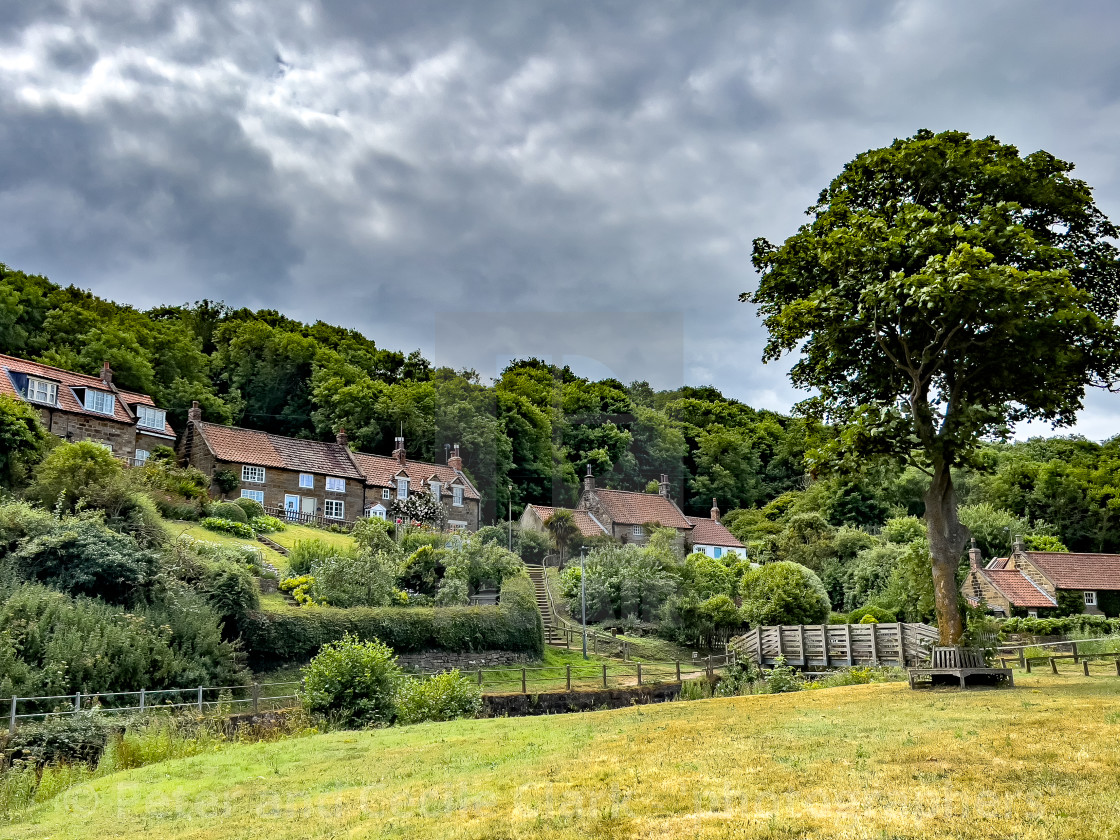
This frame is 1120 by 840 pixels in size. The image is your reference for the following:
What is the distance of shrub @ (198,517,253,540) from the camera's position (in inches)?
1688

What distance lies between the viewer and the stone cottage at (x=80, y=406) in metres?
44.9

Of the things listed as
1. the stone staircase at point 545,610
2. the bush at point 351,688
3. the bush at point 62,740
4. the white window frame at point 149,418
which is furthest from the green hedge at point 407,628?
the white window frame at point 149,418

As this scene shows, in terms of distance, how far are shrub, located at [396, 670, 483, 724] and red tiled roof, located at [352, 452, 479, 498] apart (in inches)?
1572

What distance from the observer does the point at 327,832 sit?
29.3 ft

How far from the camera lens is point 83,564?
2608 centimetres

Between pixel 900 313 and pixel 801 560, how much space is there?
138 ft

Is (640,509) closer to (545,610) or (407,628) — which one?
(545,610)

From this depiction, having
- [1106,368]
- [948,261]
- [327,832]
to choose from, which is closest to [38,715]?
[327,832]

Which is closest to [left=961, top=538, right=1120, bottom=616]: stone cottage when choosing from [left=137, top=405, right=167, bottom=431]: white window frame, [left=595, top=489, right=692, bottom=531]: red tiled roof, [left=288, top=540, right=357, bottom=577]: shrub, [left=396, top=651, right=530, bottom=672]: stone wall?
[left=595, top=489, right=692, bottom=531]: red tiled roof

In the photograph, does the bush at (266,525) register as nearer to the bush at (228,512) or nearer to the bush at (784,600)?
the bush at (228,512)

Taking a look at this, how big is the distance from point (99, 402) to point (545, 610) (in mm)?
27940

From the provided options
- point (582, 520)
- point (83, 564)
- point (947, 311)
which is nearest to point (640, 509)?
point (582, 520)

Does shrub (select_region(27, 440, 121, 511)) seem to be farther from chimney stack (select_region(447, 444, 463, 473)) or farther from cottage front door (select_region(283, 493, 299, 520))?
chimney stack (select_region(447, 444, 463, 473))

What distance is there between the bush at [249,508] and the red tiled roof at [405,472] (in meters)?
11.5
